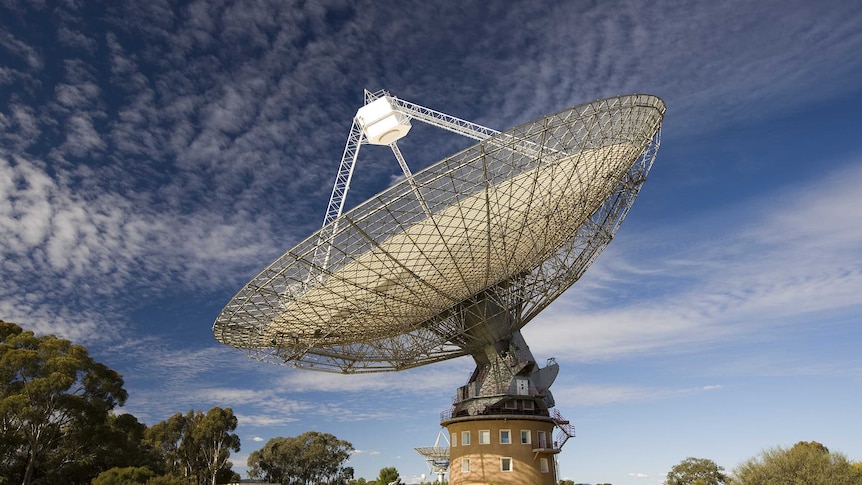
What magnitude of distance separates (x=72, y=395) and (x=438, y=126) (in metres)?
33.7

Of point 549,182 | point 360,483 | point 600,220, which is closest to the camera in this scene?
point 549,182

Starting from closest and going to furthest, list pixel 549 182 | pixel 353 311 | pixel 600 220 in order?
pixel 549 182
pixel 353 311
pixel 600 220

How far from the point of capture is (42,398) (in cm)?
4400

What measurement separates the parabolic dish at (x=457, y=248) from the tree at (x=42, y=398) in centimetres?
1591

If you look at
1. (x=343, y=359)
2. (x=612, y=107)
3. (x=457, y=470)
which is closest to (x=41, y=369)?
(x=343, y=359)

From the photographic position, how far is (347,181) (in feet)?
126

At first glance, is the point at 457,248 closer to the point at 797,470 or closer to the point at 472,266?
the point at 472,266

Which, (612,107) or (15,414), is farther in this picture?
(15,414)

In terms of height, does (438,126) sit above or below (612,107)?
above

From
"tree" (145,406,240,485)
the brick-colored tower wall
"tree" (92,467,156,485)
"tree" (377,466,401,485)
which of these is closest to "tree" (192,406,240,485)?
"tree" (145,406,240,485)

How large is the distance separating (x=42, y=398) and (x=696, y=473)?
248 ft

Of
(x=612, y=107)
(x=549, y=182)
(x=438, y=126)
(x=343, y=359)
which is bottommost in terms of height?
(x=343, y=359)

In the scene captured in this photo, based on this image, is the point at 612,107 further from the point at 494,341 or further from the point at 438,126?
the point at 494,341

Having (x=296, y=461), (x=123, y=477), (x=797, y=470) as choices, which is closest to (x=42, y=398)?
(x=123, y=477)
